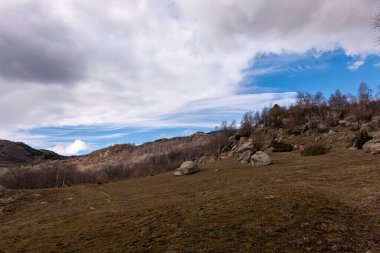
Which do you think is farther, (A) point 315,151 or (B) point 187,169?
(B) point 187,169

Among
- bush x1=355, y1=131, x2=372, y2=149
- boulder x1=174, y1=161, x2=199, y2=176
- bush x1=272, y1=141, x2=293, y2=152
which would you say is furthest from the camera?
bush x1=272, y1=141, x2=293, y2=152

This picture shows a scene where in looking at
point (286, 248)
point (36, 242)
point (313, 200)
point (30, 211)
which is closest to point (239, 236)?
point (286, 248)

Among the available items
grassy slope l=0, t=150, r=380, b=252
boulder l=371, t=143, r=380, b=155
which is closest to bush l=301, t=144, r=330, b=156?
boulder l=371, t=143, r=380, b=155

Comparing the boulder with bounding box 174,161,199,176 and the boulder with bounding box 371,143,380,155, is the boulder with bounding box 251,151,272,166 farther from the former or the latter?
the boulder with bounding box 371,143,380,155

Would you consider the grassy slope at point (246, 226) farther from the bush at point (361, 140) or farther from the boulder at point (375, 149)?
the bush at point (361, 140)

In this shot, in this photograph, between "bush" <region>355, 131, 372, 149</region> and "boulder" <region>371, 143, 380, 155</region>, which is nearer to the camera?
"boulder" <region>371, 143, 380, 155</region>

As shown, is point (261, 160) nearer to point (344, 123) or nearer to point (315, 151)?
point (315, 151)

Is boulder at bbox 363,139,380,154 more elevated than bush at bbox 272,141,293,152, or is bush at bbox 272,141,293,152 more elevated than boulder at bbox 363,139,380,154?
bush at bbox 272,141,293,152

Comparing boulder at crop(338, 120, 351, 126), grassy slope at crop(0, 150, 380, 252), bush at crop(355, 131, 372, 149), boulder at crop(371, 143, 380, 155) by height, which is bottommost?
grassy slope at crop(0, 150, 380, 252)

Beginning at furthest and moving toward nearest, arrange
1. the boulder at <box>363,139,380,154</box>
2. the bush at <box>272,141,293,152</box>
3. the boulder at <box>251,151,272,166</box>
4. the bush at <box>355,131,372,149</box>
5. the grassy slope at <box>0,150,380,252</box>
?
the bush at <box>272,141,293,152</box>, the bush at <box>355,131,372,149</box>, the boulder at <box>251,151,272,166</box>, the boulder at <box>363,139,380,154</box>, the grassy slope at <box>0,150,380,252</box>

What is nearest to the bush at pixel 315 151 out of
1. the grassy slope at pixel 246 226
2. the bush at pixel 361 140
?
the bush at pixel 361 140

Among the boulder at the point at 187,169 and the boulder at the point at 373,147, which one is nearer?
the boulder at the point at 373,147

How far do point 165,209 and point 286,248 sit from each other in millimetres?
11986

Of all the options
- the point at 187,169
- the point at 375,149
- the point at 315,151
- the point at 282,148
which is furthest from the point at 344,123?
the point at 187,169
